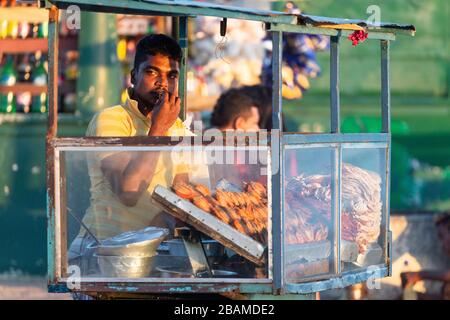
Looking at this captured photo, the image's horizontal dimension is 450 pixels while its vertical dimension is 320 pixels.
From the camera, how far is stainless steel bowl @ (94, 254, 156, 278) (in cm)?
419

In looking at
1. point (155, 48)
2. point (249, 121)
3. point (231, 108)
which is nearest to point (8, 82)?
point (231, 108)

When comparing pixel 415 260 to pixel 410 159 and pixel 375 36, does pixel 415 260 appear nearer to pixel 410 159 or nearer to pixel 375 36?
pixel 410 159

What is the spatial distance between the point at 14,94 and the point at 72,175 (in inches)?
181

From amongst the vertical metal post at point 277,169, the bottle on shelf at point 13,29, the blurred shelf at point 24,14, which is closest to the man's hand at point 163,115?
the vertical metal post at point 277,169

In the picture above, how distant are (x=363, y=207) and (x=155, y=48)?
3.90 feet

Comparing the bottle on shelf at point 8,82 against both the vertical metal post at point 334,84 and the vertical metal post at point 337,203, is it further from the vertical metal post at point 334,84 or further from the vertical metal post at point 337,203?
the vertical metal post at point 337,203

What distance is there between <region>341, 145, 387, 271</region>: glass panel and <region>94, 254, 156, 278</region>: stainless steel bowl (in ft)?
2.88

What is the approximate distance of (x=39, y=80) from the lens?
28.2 feet

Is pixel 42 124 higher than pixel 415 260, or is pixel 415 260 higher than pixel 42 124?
pixel 42 124

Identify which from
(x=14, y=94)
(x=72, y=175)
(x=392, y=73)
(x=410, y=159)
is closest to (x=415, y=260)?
(x=410, y=159)

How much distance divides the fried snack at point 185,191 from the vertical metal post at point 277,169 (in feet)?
1.12

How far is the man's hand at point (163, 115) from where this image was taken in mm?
4371

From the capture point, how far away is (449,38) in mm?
8547

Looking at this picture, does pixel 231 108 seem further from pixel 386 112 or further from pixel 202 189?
pixel 202 189
